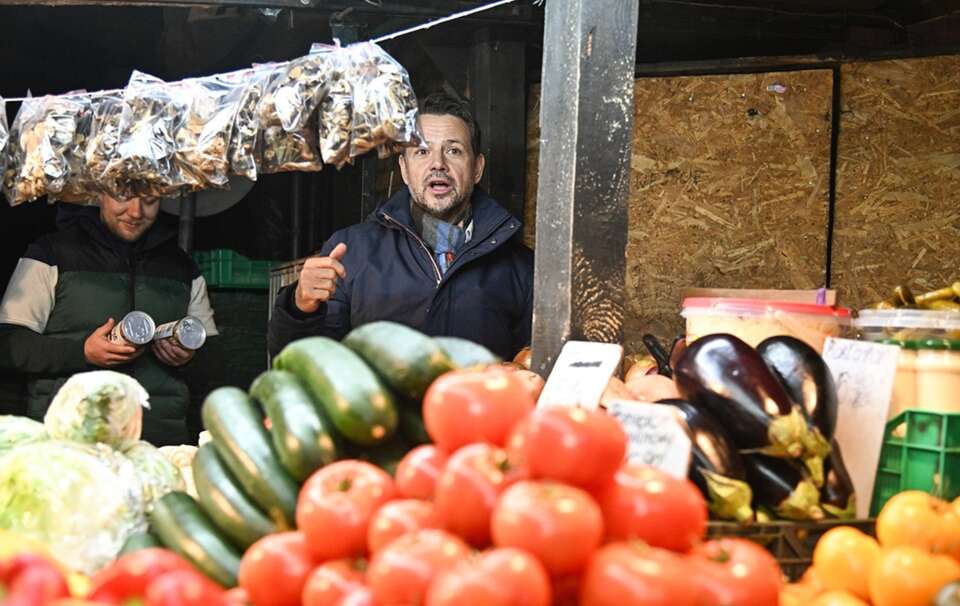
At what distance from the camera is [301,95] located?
403 cm

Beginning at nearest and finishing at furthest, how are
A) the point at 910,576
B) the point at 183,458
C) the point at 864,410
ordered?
the point at 910,576
the point at 864,410
the point at 183,458

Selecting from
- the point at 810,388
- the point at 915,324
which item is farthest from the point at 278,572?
the point at 915,324

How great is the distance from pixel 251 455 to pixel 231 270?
5.37 m

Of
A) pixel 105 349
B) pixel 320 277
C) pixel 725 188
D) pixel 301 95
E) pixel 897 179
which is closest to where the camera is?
pixel 301 95

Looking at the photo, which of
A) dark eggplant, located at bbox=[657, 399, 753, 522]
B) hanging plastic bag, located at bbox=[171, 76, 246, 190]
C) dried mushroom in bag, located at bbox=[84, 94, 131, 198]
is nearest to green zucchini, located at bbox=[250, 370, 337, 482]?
dark eggplant, located at bbox=[657, 399, 753, 522]

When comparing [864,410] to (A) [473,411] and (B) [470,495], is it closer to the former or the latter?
(A) [473,411]

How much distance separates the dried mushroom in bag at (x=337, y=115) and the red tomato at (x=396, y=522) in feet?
8.26

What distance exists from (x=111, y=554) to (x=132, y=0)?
3.55 meters

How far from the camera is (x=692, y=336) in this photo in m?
3.00

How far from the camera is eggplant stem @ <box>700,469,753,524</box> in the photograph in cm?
220

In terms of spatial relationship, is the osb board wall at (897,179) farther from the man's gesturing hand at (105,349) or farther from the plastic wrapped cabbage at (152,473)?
the plastic wrapped cabbage at (152,473)

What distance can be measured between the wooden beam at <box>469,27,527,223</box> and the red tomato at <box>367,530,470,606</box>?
4504mm

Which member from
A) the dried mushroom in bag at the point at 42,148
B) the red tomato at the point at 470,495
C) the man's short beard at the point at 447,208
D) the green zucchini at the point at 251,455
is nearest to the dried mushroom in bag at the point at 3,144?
the dried mushroom in bag at the point at 42,148

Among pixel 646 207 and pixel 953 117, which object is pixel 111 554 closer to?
pixel 646 207
